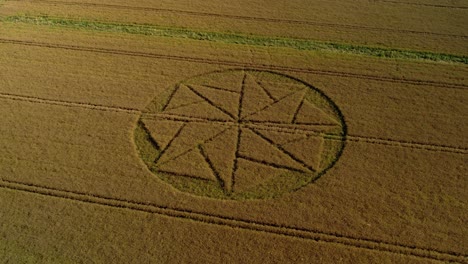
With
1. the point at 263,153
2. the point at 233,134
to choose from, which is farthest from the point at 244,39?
the point at 263,153

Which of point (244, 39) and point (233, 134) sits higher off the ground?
point (244, 39)

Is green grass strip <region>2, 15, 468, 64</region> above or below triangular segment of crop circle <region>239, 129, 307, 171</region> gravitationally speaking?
above

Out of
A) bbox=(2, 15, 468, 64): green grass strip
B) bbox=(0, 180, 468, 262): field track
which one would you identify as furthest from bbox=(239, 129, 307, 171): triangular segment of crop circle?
bbox=(2, 15, 468, 64): green grass strip

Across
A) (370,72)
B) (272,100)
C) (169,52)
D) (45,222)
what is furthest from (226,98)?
(45,222)

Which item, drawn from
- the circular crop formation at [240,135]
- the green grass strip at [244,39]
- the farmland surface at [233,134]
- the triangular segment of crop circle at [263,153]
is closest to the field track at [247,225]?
the farmland surface at [233,134]

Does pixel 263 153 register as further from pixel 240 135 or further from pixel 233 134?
pixel 233 134

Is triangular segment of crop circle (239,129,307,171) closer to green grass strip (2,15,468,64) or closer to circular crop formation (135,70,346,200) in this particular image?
circular crop formation (135,70,346,200)
